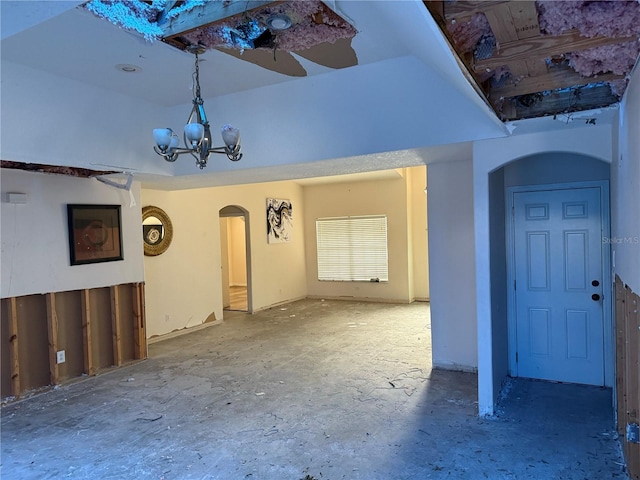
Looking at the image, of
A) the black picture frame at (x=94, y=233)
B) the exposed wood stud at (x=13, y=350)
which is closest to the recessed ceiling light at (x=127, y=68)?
the black picture frame at (x=94, y=233)

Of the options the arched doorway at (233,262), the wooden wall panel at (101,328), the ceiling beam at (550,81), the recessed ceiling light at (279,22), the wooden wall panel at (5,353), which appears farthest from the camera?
the arched doorway at (233,262)

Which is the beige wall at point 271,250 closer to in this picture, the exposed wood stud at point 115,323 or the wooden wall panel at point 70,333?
the exposed wood stud at point 115,323

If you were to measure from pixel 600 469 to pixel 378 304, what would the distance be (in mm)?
6186

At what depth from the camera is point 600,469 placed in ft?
8.70

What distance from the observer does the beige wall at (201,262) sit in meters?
6.38

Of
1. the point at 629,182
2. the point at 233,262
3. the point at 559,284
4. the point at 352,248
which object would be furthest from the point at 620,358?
the point at 233,262

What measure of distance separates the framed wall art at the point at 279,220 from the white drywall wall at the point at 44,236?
12.7 ft

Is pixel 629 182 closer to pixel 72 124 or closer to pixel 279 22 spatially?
pixel 279 22

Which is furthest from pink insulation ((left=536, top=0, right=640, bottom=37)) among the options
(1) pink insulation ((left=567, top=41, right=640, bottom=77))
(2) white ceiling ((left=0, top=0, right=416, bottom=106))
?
(2) white ceiling ((left=0, top=0, right=416, bottom=106))

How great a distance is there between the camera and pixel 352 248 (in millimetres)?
9500

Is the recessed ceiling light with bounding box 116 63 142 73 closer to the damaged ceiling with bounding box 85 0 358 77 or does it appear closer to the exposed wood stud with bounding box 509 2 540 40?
the damaged ceiling with bounding box 85 0 358 77

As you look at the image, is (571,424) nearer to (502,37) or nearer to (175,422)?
(502,37)

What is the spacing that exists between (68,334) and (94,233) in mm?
1201

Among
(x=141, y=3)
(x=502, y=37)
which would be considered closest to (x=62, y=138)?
(x=141, y=3)
